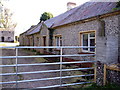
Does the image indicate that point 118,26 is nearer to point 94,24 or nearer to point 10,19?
point 94,24

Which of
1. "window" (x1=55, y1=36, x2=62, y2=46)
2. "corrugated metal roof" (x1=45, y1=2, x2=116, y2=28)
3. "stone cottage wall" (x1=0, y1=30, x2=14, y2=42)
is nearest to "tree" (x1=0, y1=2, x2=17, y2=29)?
"stone cottage wall" (x1=0, y1=30, x2=14, y2=42)

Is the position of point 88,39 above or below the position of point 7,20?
below

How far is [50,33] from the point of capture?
12219 millimetres

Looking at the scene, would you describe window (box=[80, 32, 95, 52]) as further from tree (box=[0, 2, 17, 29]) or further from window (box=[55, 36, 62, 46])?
tree (box=[0, 2, 17, 29])

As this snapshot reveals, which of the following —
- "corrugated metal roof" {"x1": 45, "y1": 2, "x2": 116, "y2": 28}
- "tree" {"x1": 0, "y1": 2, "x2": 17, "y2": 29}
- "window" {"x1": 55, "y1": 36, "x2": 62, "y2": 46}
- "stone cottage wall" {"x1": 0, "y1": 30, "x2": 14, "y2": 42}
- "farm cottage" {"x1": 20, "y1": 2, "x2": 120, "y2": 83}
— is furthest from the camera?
"stone cottage wall" {"x1": 0, "y1": 30, "x2": 14, "y2": 42}

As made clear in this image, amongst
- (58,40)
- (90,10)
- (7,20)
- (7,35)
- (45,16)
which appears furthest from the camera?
(7,35)

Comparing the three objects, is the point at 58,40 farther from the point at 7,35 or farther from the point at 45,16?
the point at 7,35

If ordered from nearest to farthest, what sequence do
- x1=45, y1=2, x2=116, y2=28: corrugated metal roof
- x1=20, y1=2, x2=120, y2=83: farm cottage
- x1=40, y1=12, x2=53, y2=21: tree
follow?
x1=20, y1=2, x2=120, y2=83: farm cottage
x1=45, y1=2, x2=116, y2=28: corrugated metal roof
x1=40, y1=12, x2=53, y2=21: tree

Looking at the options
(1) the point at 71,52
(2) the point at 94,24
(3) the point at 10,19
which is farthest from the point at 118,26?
(3) the point at 10,19

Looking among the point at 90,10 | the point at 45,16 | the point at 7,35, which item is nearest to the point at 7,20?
the point at 7,35

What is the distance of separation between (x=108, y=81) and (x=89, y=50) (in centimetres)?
341

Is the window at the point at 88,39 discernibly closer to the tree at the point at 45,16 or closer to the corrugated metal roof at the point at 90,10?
the corrugated metal roof at the point at 90,10

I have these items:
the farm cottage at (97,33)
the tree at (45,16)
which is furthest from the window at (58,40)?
the tree at (45,16)

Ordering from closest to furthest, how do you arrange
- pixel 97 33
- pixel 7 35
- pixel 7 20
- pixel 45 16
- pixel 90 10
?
pixel 97 33 < pixel 90 10 < pixel 45 16 < pixel 7 20 < pixel 7 35
